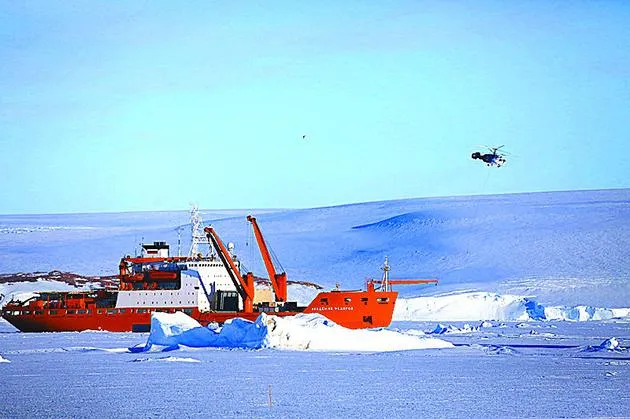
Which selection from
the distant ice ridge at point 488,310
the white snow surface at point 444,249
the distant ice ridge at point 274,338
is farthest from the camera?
the white snow surface at point 444,249

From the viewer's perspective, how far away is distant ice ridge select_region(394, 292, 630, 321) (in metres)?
41.2

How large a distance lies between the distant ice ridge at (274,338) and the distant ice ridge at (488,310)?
53.5ft

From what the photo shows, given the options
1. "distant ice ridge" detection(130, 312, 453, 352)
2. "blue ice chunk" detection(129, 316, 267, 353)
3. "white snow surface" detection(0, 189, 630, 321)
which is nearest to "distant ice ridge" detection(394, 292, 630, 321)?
"white snow surface" detection(0, 189, 630, 321)

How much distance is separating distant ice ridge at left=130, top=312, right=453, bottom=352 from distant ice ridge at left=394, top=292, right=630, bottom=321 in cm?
1632

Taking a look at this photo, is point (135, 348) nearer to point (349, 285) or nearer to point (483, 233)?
point (349, 285)

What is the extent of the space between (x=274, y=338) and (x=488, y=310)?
1964 centimetres

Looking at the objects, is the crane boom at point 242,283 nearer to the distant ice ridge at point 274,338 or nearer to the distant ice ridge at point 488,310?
the distant ice ridge at point 274,338

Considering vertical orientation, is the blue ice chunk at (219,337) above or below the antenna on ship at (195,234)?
below

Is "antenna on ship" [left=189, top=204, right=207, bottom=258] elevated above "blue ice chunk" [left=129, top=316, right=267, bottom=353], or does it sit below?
above

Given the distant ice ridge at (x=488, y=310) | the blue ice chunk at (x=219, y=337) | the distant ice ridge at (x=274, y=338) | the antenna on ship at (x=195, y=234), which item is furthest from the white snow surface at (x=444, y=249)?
the blue ice chunk at (x=219, y=337)

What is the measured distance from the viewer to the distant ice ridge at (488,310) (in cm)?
4120

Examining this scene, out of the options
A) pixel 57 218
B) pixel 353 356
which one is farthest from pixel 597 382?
pixel 57 218

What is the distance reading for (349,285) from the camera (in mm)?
60188

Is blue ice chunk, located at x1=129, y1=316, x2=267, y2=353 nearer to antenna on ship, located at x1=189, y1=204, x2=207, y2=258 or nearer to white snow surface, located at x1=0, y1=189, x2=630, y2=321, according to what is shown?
antenna on ship, located at x1=189, y1=204, x2=207, y2=258
